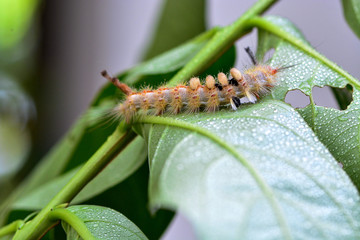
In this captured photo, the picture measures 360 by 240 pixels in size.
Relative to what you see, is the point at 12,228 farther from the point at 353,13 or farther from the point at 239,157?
the point at 353,13

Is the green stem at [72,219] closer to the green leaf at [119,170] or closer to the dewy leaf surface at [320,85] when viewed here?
the green leaf at [119,170]

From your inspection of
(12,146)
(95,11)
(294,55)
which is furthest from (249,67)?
(12,146)

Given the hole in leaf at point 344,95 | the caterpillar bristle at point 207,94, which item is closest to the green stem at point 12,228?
the caterpillar bristle at point 207,94

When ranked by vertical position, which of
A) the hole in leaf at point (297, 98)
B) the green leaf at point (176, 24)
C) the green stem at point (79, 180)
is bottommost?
the hole in leaf at point (297, 98)

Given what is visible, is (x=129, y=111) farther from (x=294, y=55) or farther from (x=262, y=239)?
(x=262, y=239)

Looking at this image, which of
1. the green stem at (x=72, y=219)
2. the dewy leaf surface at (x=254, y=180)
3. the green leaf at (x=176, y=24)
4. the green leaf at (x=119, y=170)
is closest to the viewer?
the dewy leaf surface at (x=254, y=180)
